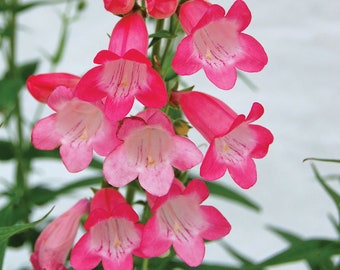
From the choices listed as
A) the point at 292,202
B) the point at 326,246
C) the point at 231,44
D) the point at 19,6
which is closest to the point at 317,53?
the point at 292,202

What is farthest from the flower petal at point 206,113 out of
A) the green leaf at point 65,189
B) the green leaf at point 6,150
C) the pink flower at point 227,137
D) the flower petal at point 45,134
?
the green leaf at point 6,150

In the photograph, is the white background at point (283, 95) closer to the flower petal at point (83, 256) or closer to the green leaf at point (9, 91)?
the green leaf at point (9, 91)

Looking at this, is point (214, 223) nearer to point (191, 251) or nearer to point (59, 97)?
point (191, 251)

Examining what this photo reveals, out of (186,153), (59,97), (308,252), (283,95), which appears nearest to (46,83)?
(59,97)

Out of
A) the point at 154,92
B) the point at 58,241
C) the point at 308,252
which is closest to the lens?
the point at 154,92

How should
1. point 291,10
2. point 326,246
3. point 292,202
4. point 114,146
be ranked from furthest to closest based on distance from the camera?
point 292,202
point 291,10
point 326,246
point 114,146

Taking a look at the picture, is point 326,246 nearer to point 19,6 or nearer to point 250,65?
point 250,65
